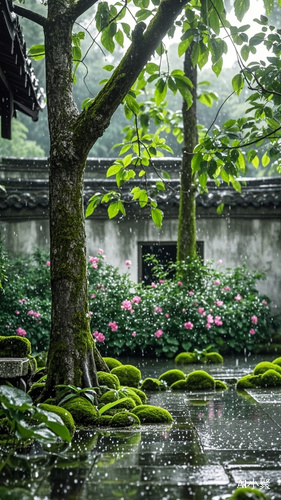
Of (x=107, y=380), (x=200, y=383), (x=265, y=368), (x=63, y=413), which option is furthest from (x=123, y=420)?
(x=265, y=368)

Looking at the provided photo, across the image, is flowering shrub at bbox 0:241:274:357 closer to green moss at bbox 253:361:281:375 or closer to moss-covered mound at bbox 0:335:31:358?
green moss at bbox 253:361:281:375

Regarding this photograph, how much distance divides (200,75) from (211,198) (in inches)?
928

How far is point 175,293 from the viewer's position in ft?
39.4

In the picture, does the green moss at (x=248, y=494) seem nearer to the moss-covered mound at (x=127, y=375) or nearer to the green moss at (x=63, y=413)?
the green moss at (x=63, y=413)

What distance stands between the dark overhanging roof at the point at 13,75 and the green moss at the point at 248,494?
376cm

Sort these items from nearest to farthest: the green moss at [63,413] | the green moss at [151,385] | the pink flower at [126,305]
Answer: the green moss at [63,413], the green moss at [151,385], the pink flower at [126,305]

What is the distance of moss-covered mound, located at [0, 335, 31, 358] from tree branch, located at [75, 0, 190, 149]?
1.73 meters

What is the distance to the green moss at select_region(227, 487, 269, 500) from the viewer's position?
9.43 ft

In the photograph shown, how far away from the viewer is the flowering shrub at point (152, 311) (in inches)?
440

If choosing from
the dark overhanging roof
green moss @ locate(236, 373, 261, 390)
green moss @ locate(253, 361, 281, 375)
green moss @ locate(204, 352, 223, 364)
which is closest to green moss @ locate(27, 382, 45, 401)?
green moss @ locate(236, 373, 261, 390)

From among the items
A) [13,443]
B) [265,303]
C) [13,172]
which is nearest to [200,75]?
[13,172]

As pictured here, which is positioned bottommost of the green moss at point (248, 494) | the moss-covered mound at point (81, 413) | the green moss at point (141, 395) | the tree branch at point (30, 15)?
the green moss at point (141, 395)

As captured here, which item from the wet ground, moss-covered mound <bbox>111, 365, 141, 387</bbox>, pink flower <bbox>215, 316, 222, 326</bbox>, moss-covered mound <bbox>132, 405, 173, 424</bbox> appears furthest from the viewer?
pink flower <bbox>215, 316, 222, 326</bbox>

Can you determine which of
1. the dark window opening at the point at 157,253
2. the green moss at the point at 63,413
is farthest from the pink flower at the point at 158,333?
the green moss at the point at 63,413
